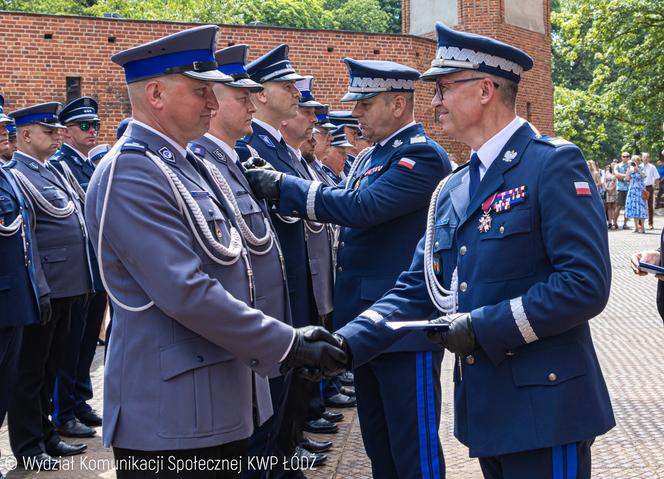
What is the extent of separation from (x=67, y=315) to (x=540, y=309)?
4519 millimetres

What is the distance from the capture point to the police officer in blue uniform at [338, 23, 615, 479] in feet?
8.87

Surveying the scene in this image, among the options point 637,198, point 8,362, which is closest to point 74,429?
point 8,362

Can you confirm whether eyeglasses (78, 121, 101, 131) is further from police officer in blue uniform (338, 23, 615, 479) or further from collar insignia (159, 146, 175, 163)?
police officer in blue uniform (338, 23, 615, 479)

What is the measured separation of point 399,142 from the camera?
4.46 meters

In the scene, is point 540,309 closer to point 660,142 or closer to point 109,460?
point 109,460

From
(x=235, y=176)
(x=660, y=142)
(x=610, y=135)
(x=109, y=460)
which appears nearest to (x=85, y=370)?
(x=109, y=460)

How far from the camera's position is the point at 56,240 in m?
6.31

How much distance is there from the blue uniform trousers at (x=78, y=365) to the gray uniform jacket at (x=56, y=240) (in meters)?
0.34

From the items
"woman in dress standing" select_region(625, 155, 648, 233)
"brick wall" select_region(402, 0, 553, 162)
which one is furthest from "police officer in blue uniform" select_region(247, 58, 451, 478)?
"woman in dress standing" select_region(625, 155, 648, 233)

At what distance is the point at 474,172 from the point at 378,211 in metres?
1.11

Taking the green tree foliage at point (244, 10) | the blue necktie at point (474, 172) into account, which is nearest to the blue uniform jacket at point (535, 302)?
the blue necktie at point (474, 172)

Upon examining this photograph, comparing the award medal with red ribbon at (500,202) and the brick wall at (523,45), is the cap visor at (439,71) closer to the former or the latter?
the award medal with red ribbon at (500,202)

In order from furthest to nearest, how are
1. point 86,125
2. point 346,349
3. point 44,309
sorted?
point 86,125 → point 44,309 → point 346,349

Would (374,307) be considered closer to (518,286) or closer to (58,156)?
(518,286)
